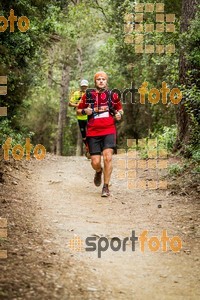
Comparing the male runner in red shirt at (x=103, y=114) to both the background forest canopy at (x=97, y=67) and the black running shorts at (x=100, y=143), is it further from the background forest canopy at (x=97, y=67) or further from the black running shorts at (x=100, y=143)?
the background forest canopy at (x=97, y=67)

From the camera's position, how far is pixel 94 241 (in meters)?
5.75

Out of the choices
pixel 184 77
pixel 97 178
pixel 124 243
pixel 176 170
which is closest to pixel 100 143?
pixel 97 178

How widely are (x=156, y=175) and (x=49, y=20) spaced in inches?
241

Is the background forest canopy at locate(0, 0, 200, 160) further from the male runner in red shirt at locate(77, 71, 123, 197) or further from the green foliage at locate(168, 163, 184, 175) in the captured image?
the male runner in red shirt at locate(77, 71, 123, 197)

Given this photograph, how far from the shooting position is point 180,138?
524 inches

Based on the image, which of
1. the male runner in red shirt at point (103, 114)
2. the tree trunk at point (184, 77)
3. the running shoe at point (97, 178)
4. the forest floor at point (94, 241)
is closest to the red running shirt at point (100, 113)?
the male runner in red shirt at point (103, 114)

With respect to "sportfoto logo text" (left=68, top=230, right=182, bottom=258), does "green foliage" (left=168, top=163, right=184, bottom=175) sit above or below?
above

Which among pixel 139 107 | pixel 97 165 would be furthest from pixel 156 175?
pixel 139 107

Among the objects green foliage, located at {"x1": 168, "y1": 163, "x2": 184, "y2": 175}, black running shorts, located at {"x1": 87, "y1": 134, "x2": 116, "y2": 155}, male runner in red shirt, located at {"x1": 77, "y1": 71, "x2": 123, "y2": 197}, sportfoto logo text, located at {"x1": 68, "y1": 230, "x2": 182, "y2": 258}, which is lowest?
sportfoto logo text, located at {"x1": 68, "y1": 230, "x2": 182, "y2": 258}

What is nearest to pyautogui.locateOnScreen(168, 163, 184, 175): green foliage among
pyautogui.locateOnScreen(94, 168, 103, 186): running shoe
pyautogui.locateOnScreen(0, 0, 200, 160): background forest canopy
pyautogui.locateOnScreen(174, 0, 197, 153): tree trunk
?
pyautogui.locateOnScreen(0, 0, 200, 160): background forest canopy

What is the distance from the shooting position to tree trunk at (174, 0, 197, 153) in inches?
476

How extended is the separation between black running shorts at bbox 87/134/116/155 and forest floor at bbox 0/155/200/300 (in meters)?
0.94

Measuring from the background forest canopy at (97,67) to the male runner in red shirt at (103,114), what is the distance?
1.54 meters

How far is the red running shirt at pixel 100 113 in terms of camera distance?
841 centimetres
